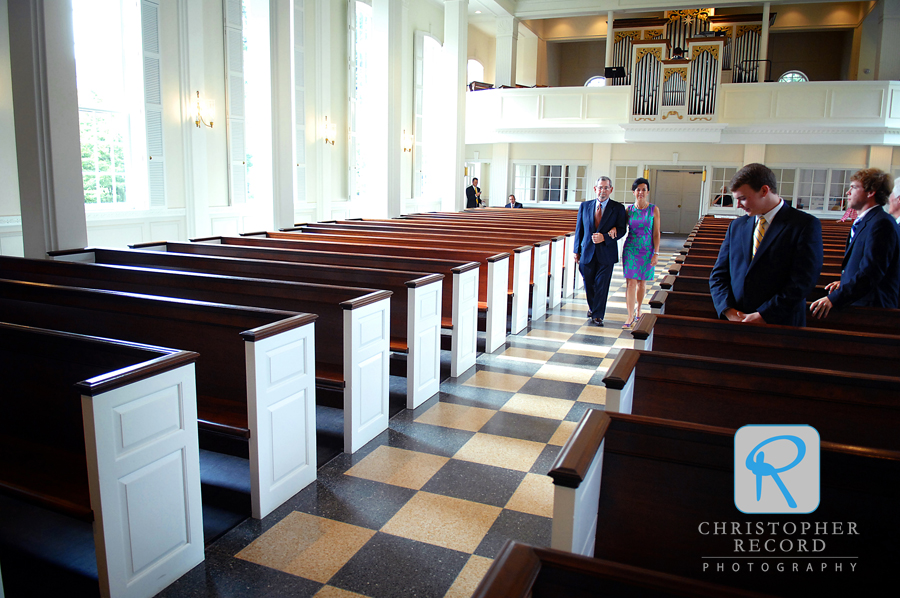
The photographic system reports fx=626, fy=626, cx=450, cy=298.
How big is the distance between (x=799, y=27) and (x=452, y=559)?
18036 mm

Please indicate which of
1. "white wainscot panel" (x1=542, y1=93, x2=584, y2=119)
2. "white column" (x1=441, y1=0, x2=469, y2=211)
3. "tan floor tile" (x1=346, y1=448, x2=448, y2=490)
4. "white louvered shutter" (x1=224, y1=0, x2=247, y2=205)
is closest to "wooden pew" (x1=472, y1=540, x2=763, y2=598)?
"tan floor tile" (x1=346, y1=448, x2=448, y2=490)

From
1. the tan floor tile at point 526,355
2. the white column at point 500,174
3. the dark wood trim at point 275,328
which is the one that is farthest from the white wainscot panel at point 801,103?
the dark wood trim at point 275,328

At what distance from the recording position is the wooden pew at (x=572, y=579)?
40.9 inches

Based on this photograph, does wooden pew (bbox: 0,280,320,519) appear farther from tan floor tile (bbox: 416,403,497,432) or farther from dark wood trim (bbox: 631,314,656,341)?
dark wood trim (bbox: 631,314,656,341)

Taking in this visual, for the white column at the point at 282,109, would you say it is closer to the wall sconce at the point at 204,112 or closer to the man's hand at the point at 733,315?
the wall sconce at the point at 204,112

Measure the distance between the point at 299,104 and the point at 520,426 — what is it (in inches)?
304

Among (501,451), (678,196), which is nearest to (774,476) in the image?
(501,451)

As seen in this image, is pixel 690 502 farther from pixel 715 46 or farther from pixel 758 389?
pixel 715 46

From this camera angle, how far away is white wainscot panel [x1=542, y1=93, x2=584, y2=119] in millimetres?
14820

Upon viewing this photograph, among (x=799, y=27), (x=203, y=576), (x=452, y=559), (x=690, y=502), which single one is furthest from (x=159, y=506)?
(x=799, y=27)

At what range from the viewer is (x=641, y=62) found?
14125 mm

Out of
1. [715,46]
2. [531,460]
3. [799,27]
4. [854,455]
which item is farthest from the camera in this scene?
[799,27]

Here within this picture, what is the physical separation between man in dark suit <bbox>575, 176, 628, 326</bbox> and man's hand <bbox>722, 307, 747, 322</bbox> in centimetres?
288

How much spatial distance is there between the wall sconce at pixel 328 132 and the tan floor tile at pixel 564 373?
7130 mm
